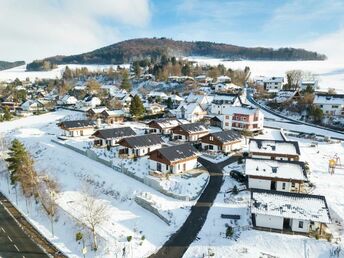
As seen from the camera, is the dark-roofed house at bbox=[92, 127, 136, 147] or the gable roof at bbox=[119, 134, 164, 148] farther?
the dark-roofed house at bbox=[92, 127, 136, 147]

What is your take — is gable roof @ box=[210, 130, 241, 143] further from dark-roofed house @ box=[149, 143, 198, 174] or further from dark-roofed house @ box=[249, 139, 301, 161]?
dark-roofed house @ box=[149, 143, 198, 174]

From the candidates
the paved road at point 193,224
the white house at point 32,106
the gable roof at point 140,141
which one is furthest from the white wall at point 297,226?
the white house at point 32,106

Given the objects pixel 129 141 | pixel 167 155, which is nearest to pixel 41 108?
pixel 129 141

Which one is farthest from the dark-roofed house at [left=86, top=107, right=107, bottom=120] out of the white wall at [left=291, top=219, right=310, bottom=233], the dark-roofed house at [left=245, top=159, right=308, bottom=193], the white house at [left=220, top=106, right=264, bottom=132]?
the white wall at [left=291, top=219, right=310, bottom=233]

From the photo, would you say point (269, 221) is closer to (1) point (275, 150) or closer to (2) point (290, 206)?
(2) point (290, 206)

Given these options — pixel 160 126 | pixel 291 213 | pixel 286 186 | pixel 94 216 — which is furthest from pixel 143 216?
pixel 160 126

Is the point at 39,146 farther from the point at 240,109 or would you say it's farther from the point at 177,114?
the point at 240,109

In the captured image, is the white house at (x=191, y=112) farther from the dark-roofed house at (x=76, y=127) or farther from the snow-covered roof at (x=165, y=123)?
the dark-roofed house at (x=76, y=127)
